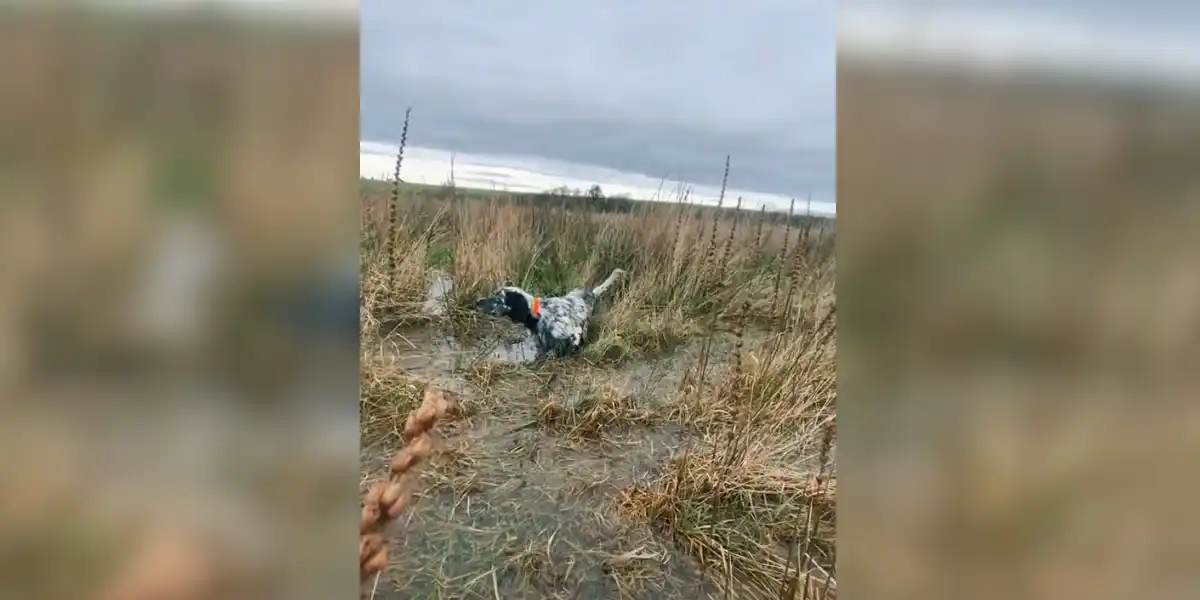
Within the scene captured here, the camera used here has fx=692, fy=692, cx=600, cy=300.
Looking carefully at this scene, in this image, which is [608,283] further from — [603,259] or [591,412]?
[591,412]

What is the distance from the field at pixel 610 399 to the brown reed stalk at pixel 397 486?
17 millimetres

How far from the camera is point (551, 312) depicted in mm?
1120

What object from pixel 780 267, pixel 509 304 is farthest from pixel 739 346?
pixel 509 304

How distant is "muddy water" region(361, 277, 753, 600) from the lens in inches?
41.8

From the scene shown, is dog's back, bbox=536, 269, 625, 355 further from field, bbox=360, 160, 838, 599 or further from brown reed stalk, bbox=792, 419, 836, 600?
brown reed stalk, bbox=792, 419, 836, 600
